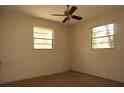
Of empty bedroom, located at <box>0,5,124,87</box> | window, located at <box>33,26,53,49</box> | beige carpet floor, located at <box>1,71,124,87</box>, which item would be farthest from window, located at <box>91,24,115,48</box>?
window, located at <box>33,26,53,49</box>

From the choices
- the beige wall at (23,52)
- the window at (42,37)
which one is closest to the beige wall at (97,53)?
the beige wall at (23,52)

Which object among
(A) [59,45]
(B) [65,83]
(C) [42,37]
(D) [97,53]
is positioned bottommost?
(B) [65,83]

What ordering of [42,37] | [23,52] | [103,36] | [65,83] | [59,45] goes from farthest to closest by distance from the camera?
[59,45] → [42,37] → [103,36] → [23,52] → [65,83]

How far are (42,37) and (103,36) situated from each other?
8.12 ft

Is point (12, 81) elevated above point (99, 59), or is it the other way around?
point (99, 59)

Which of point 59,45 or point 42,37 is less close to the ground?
point 42,37

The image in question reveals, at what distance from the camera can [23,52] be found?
4.12 metres

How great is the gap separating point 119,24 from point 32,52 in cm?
319

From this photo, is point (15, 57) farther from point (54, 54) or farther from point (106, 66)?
point (106, 66)

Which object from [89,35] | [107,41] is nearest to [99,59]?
[107,41]

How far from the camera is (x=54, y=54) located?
522 centimetres

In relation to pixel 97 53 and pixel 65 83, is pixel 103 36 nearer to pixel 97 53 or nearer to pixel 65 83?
pixel 97 53

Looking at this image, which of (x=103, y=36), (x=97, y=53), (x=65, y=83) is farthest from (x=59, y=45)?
(x=65, y=83)

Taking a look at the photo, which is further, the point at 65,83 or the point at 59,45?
the point at 59,45
